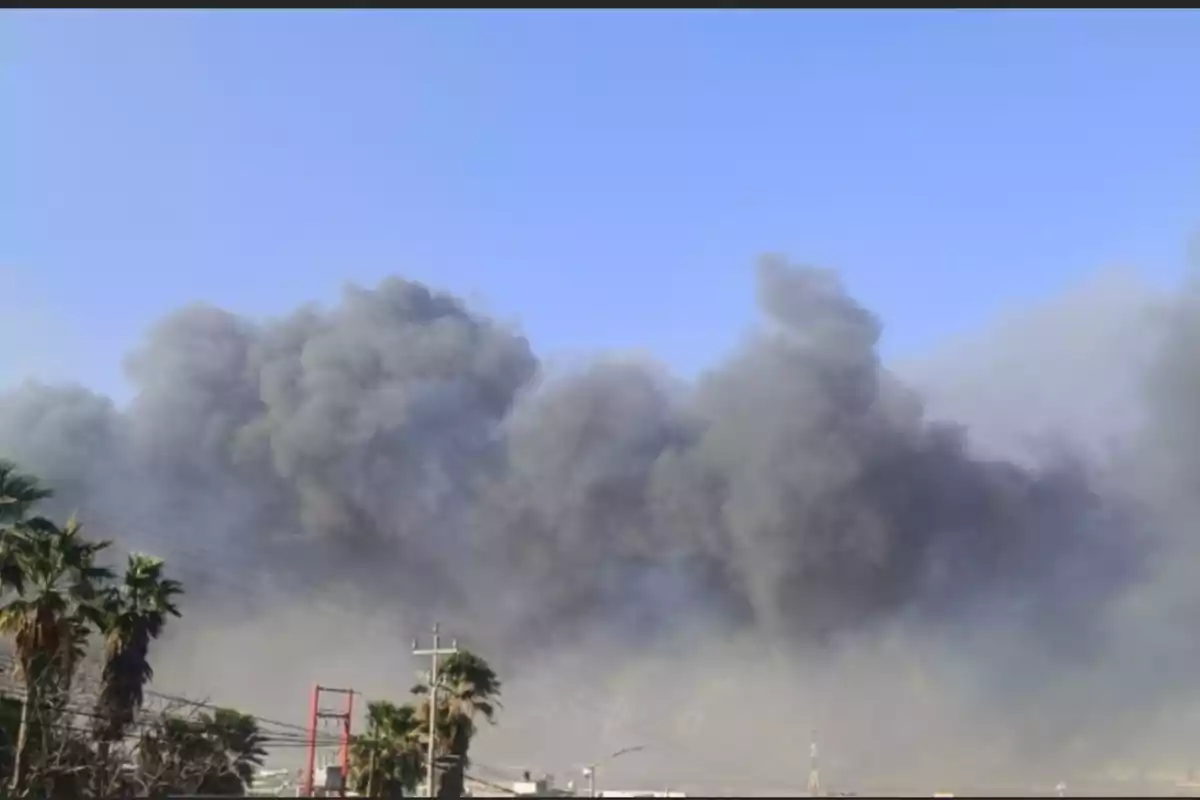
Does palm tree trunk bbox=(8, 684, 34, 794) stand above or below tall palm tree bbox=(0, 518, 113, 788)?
below

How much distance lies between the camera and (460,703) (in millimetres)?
45531

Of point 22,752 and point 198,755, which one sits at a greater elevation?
point 198,755

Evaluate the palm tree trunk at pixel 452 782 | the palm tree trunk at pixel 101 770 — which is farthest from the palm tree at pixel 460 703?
the palm tree trunk at pixel 101 770

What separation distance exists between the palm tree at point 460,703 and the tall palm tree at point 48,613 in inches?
708

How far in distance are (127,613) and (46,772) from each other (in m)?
4.13

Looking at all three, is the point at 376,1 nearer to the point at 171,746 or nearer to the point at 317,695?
the point at 171,746

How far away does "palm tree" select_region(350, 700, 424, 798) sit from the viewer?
45.2m

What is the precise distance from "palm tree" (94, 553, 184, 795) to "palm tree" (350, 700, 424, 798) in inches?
566

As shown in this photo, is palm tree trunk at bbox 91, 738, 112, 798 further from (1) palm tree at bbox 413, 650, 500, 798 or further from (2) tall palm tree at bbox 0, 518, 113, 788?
(1) palm tree at bbox 413, 650, 500, 798

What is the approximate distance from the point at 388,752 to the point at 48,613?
20283 millimetres

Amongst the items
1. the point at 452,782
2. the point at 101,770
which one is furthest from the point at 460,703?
the point at 101,770

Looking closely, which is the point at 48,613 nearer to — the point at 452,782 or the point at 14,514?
the point at 14,514

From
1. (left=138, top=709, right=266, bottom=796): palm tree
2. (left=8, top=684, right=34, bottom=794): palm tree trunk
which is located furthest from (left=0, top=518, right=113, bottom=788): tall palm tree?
(left=138, top=709, right=266, bottom=796): palm tree

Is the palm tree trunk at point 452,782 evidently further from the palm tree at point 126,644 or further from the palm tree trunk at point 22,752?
the palm tree trunk at point 22,752
